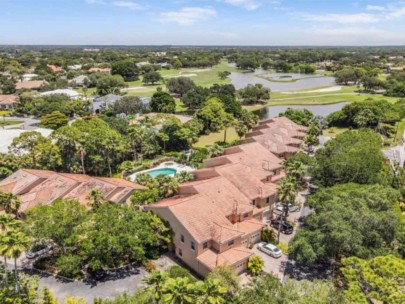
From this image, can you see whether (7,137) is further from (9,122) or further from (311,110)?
(311,110)

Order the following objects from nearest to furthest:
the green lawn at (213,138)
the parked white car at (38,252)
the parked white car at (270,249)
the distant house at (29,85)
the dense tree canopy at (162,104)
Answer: the parked white car at (38,252) < the parked white car at (270,249) < the green lawn at (213,138) < the dense tree canopy at (162,104) < the distant house at (29,85)

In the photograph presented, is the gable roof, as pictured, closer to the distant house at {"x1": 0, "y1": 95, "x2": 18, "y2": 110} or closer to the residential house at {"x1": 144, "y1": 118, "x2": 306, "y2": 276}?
the distant house at {"x1": 0, "y1": 95, "x2": 18, "y2": 110}

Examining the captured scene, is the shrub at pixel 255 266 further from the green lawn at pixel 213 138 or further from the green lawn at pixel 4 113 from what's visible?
the green lawn at pixel 4 113

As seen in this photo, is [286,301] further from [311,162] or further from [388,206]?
[311,162]

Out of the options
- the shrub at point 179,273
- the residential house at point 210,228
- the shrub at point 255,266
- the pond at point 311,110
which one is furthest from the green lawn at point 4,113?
the shrub at point 255,266

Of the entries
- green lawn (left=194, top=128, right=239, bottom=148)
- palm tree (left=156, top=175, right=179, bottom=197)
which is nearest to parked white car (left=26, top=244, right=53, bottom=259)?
palm tree (left=156, top=175, right=179, bottom=197)

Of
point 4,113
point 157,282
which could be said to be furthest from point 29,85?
point 157,282
